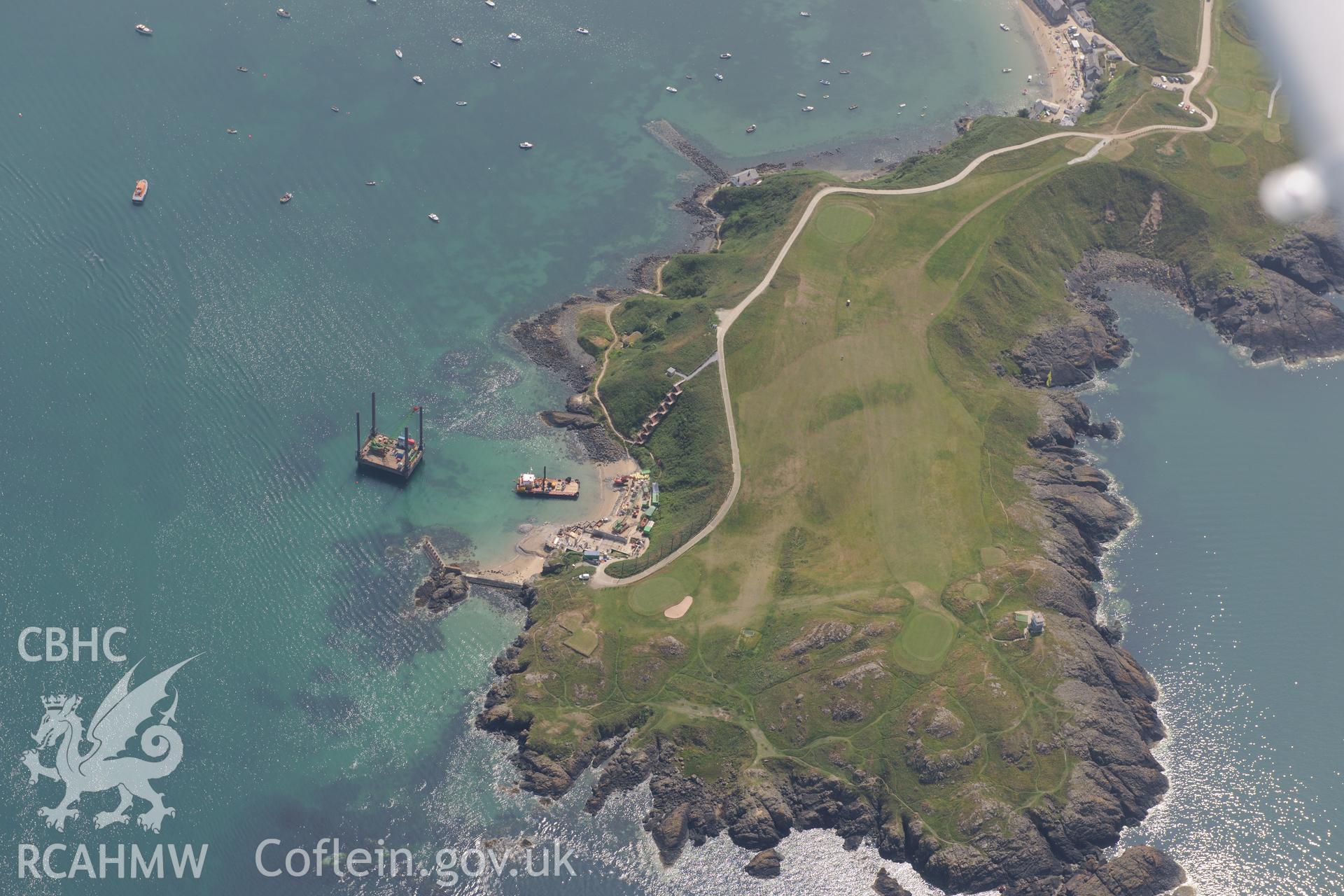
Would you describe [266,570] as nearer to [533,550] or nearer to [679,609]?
[533,550]

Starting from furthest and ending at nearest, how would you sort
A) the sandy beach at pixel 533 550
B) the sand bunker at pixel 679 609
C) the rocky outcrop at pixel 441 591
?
the sandy beach at pixel 533 550 → the rocky outcrop at pixel 441 591 → the sand bunker at pixel 679 609

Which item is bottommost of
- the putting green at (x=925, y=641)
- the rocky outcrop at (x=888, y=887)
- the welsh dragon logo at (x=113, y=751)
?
the welsh dragon logo at (x=113, y=751)

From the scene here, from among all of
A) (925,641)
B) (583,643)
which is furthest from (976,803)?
(583,643)

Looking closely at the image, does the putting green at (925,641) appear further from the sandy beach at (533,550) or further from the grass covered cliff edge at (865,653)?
the sandy beach at (533,550)

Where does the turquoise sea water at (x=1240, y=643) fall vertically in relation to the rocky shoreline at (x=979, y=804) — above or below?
above

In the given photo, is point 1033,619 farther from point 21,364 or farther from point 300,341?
point 21,364

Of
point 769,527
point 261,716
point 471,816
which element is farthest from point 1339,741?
point 261,716

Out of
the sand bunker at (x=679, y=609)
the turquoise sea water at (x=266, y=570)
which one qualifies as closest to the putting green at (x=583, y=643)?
the turquoise sea water at (x=266, y=570)
